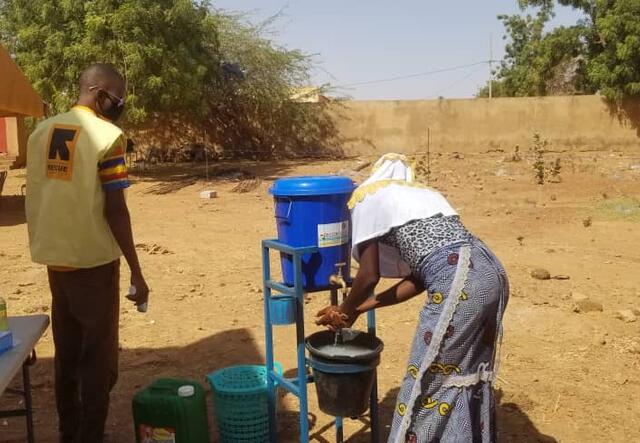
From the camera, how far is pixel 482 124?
65.2ft

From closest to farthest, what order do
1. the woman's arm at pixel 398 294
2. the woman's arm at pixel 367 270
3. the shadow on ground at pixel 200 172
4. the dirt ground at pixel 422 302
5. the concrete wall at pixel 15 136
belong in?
1. the woman's arm at pixel 367 270
2. the woman's arm at pixel 398 294
3. the dirt ground at pixel 422 302
4. the shadow on ground at pixel 200 172
5. the concrete wall at pixel 15 136

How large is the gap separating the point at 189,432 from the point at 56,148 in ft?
4.71

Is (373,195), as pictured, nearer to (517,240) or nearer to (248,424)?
(248,424)

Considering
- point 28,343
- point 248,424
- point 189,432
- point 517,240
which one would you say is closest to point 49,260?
point 28,343

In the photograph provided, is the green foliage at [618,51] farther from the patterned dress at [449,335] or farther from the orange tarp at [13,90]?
the patterned dress at [449,335]

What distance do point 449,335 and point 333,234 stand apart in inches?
33.7

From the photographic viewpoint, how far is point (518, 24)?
32375 millimetres

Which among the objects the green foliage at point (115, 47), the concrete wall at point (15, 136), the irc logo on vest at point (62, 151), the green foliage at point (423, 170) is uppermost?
the green foliage at point (115, 47)

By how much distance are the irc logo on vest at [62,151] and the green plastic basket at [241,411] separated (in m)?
1.30

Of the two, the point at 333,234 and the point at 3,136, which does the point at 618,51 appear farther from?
the point at 333,234

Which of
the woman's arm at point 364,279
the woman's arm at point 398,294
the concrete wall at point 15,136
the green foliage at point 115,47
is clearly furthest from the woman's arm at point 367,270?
the concrete wall at point 15,136

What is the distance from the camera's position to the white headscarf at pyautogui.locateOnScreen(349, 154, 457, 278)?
253 cm

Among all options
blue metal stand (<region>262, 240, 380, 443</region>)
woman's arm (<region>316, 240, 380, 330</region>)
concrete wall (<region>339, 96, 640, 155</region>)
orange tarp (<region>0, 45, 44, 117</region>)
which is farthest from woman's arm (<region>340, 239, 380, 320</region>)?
concrete wall (<region>339, 96, 640, 155</region>)

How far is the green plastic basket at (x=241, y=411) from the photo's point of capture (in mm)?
3354
